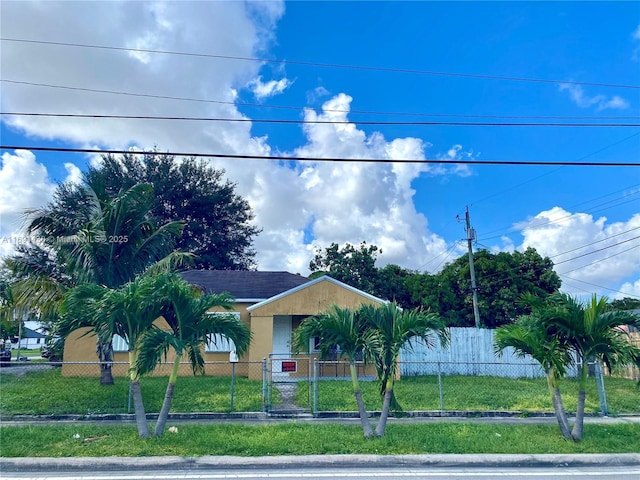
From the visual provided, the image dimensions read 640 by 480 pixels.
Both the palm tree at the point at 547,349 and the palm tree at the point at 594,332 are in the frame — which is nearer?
the palm tree at the point at 594,332

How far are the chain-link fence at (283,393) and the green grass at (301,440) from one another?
4.90ft

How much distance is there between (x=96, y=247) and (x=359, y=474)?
9704 mm

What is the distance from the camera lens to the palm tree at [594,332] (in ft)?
26.1

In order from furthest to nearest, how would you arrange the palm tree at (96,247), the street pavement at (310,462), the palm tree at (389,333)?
the palm tree at (96,247)
the palm tree at (389,333)
the street pavement at (310,462)

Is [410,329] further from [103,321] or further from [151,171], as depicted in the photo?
[151,171]

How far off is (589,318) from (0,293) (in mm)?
16975

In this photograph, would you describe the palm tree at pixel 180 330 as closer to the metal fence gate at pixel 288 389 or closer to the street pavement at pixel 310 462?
the street pavement at pixel 310 462

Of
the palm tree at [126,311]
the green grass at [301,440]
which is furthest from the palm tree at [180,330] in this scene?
the green grass at [301,440]

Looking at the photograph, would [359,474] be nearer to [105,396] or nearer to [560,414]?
[560,414]

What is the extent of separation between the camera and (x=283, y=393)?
1237cm

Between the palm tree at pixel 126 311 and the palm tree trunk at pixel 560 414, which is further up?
the palm tree at pixel 126 311

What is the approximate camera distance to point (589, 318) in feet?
26.1

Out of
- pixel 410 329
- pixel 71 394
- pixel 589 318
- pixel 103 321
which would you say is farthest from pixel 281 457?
pixel 71 394

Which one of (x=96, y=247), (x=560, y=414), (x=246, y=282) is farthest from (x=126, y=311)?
(x=246, y=282)
